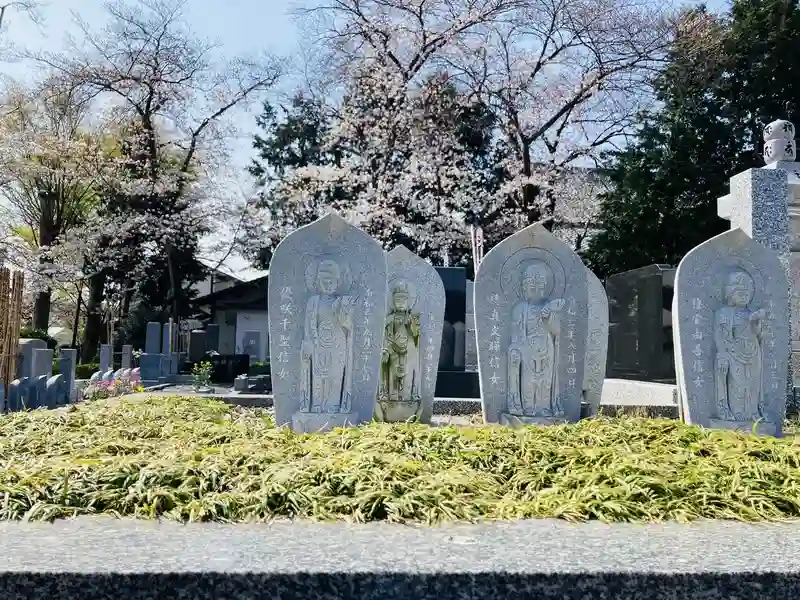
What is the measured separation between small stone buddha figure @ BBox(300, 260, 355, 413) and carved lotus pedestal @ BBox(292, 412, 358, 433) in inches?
1.8

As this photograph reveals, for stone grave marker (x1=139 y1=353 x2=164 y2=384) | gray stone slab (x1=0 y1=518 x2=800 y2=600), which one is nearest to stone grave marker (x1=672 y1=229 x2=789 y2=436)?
gray stone slab (x1=0 y1=518 x2=800 y2=600)

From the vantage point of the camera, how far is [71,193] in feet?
73.7

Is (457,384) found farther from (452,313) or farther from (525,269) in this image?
(525,269)

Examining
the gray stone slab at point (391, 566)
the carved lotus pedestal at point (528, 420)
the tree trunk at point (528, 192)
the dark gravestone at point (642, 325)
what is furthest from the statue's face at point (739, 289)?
the tree trunk at point (528, 192)

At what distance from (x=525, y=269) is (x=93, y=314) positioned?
1807 cm

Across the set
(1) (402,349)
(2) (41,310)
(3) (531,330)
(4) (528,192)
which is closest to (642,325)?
(3) (531,330)

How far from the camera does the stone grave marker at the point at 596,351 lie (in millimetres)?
7824

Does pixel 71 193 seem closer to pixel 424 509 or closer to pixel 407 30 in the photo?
pixel 407 30

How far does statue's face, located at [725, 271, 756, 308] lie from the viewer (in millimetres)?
5957

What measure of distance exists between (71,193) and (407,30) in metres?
12.0

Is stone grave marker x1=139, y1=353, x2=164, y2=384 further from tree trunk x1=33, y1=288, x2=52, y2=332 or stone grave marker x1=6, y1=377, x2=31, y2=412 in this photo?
tree trunk x1=33, y1=288, x2=52, y2=332

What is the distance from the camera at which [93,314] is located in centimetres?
2141

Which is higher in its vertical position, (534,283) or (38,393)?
(534,283)

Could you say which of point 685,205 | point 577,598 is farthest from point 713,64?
point 577,598
